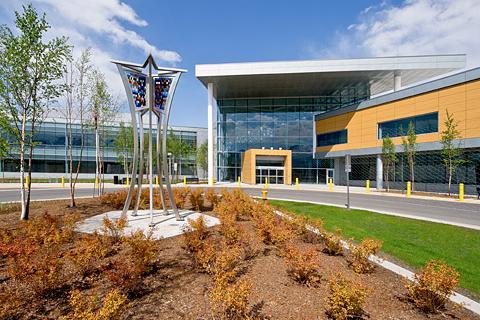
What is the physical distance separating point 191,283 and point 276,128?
3754cm

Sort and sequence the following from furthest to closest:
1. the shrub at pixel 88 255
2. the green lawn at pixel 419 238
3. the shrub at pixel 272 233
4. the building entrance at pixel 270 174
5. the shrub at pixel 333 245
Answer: the building entrance at pixel 270 174 < the shrub at pixel 272 233 < the shrub at pixel 333 245 < the green lawn at pixel 419 238 < the shrub at pixel 88 255

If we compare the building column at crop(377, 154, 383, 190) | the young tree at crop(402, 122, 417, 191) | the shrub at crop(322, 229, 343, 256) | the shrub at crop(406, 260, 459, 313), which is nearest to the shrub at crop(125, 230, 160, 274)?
the shrub at crop(322, 229, 343, 256)

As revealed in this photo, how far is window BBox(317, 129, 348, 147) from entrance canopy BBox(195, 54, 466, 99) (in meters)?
7.74

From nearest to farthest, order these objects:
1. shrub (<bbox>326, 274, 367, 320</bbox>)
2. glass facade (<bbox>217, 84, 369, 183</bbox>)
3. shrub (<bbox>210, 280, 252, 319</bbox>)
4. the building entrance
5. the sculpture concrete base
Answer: shrub (<bbox>210, 280, 252, 319</bbox>)
shrub (<bbox>326, 274, 367, 320</bbox>)
the sculpture concrete base
the building entrance
glass facade (<bbox>217, 84, 369, 183</bbox>)

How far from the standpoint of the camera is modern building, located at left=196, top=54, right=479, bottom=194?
1215 inches

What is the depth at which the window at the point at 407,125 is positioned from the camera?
24016 millimetres

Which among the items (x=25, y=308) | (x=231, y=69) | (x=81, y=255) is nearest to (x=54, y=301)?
(x=25, y=308)

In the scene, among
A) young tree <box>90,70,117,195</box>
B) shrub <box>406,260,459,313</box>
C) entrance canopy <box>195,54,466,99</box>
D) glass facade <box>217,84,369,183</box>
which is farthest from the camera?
glass facade <box>217,84,369,183</box>

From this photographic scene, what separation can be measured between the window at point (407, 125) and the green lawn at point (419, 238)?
716 inches

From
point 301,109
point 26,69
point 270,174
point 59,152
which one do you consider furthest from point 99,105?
point 59,152

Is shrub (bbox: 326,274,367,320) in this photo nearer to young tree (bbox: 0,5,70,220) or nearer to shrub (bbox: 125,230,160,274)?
shrub (bbox: 125,230,160,274)

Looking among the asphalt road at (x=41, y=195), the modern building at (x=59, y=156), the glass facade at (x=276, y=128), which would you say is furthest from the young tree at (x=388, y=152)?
the modern building at (x=59, y=156)

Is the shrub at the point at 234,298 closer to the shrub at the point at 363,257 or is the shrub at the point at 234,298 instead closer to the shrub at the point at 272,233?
the shrub at the point at 363,257

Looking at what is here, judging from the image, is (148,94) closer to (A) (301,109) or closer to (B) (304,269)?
(B) (304,269)
